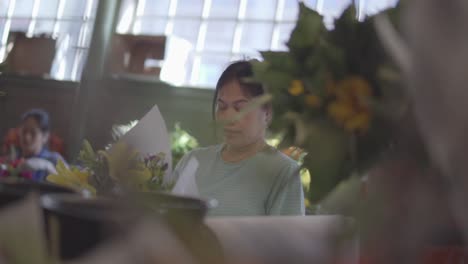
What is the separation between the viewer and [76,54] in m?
4.11

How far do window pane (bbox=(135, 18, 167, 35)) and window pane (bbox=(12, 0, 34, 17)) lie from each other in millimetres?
1039

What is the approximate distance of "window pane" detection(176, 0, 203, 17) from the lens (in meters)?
4.10

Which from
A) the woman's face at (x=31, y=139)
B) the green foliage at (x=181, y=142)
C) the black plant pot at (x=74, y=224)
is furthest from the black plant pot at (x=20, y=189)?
the green foliage at (x=181, y=142)

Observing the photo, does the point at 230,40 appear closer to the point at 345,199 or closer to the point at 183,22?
the point at 183,22

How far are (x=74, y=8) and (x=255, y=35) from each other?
1470 mm

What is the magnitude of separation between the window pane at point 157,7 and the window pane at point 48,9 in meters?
0.79

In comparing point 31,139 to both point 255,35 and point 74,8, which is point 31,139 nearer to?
point 255,35

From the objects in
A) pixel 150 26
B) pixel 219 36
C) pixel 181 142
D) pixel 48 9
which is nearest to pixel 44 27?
pixel 48 9

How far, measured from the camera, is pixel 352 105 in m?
0.31

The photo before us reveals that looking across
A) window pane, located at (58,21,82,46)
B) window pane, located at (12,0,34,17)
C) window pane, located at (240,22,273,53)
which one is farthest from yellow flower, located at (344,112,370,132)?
window pane, located at (12,0,34,17)

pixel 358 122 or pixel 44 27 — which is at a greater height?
pixel 44 27

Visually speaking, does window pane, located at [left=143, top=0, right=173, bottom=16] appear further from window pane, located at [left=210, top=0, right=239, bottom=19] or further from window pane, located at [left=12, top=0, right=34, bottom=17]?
window pane, located at [left=12, top=0, right=34, bottom=17]

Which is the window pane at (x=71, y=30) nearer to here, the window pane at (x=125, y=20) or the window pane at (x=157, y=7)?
the window pane at (x=125, y=20)

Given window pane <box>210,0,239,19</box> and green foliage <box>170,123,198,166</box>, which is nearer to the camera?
green foliage <box>170,123,198,166</box>
